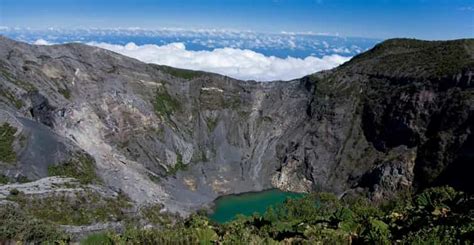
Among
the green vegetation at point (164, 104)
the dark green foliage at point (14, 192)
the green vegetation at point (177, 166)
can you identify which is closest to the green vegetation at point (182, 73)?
the green vegetation at point (164, 104)

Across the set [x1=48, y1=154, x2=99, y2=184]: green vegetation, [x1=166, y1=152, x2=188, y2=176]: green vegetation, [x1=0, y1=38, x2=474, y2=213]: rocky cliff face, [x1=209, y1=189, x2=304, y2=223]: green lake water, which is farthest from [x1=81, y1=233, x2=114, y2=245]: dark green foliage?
[x1=166, y1=152, x2=188, y2=176]: green vegetation

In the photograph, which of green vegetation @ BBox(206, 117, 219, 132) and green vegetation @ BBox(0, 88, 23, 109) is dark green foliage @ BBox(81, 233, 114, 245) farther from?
green vegetation @ BBox(206, 117, 219, 132)

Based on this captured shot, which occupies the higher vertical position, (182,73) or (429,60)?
(429,60)

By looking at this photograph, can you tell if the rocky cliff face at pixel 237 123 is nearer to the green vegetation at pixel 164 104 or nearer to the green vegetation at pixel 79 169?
the green vegetation at pixel 164 104

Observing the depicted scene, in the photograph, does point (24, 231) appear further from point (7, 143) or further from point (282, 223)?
point (7, 143)

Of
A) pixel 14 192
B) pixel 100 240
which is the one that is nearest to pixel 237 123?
pixel 14 192

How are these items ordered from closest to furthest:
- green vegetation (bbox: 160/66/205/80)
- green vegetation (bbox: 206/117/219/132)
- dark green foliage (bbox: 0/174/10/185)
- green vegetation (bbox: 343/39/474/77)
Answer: dark green foliage (bbox: 0/174/10/185)
green vegetation (bbox: 343/39/474/77)
green vegetation (bbox: 206/117/219/132)
green vegetation (bbox: 160/66/205/80)

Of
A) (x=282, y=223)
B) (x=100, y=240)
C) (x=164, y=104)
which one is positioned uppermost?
(x=100, y=240)

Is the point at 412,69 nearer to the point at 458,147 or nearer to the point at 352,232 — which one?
the point at 458,147
